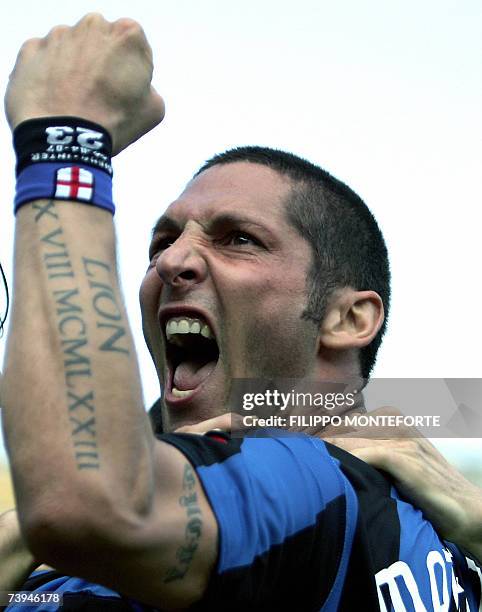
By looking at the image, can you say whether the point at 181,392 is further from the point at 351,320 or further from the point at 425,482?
the point at 425,482

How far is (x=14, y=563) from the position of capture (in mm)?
3227

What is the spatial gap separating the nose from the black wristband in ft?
4.76

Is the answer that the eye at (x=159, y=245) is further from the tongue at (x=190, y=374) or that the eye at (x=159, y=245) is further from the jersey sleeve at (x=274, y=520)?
the jersey sleeve at (x=274, y=520)

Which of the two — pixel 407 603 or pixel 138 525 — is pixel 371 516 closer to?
pixel 407 603

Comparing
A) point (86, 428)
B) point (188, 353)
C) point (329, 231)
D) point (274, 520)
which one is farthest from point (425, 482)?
point (86, 428)

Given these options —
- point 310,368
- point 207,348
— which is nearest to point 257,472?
point 310,368

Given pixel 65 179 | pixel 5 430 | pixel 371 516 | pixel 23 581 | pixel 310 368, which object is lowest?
pixel 23 581

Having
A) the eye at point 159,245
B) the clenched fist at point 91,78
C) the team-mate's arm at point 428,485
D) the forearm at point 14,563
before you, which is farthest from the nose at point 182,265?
the clenched fist at point 91,78

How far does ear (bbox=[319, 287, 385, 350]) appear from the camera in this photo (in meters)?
3.69

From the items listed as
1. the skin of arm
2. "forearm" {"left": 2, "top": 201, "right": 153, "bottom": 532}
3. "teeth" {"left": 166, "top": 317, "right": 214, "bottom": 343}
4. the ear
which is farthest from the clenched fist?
the ear

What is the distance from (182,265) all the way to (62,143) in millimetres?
1524

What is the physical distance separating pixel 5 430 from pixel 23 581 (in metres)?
1.49

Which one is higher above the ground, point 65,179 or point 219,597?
point 65,179

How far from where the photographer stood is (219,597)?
6.84 ft
